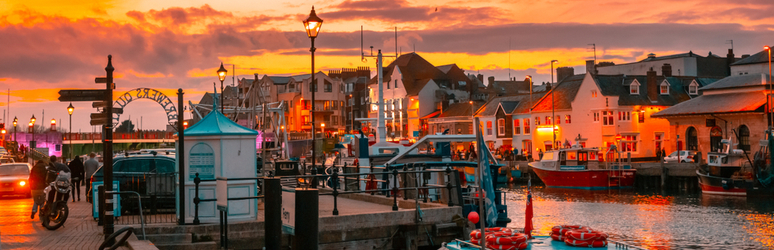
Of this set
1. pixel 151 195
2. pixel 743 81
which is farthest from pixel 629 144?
pixel 151 195

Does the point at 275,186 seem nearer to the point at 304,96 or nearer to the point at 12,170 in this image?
the point at 12,170

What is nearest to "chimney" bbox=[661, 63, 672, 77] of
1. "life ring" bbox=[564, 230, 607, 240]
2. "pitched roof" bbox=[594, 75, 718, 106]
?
"pitched roof" bbox=[594, 75, 718, 106]

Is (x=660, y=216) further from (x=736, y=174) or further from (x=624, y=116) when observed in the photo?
(x=624, y=116)

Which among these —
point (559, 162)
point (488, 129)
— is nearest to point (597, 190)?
point (559, 162)

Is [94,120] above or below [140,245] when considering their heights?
above

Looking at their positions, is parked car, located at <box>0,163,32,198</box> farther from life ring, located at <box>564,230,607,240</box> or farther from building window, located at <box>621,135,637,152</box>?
building window, located at <box>621,135,637,152</box>

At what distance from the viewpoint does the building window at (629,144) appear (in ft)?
219

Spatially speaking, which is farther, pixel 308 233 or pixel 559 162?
pixel 559 162

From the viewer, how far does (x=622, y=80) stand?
69750 mm

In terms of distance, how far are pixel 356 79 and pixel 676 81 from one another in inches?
2460

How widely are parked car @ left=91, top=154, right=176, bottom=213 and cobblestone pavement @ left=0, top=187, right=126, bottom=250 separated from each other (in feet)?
3.75

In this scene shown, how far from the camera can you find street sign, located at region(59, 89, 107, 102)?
14.6 metres

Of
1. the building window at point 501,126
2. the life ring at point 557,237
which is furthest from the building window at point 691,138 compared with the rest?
the life ring at point 557,237

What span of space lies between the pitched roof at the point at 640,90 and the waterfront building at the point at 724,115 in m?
6.10
